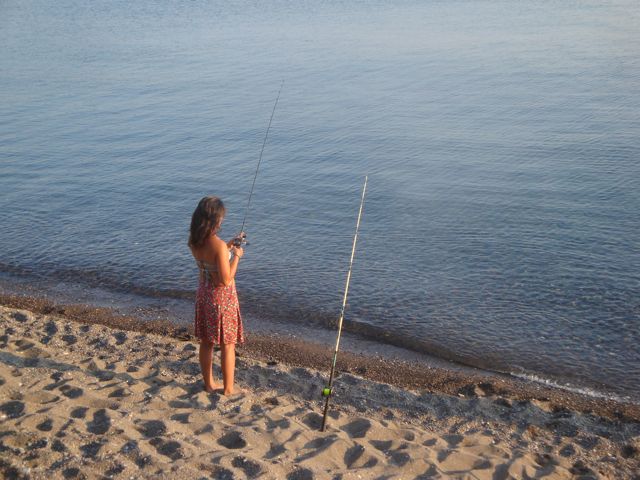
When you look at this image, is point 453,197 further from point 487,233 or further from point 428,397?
point 428,397

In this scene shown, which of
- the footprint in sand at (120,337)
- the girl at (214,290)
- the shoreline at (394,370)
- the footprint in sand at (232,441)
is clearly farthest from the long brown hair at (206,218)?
the footprint in sand at (120,337)

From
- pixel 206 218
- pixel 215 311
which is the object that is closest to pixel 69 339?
pixel 215 311

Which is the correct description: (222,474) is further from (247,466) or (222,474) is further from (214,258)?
(214,258)

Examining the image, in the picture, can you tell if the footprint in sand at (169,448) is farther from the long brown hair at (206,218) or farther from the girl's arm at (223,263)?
the long brown hair at (206,218)

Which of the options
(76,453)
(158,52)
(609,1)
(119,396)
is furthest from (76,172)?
(609,1)

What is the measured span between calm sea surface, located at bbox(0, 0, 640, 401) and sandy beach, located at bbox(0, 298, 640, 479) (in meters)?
1.05

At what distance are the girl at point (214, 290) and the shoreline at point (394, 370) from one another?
113 centimetres

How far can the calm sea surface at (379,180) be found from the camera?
797cm

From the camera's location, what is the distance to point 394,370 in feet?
22.1

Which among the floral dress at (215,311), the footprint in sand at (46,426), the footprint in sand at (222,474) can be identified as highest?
the floral dress at (215,311)

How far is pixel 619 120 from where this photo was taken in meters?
14.5

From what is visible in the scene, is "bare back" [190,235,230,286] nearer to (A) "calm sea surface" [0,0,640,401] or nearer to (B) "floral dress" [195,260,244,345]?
(B) "floral dress" [195,260,244,345]

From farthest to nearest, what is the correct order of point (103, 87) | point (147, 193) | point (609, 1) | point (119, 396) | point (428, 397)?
point (609, 1) → point (103, 87) → point (147, 193) → point (428, 397) → point (119, 396)

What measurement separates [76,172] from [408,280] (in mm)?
7531
